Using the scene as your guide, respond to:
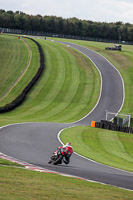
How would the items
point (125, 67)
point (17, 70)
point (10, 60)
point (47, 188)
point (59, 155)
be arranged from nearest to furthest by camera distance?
point (47, 188) < point (59, 155) < point (17, 70) < point (10, 60) < point (125, 67)

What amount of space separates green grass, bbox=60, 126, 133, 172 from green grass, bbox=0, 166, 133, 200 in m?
8.68

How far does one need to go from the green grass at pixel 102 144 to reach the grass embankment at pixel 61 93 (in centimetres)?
837

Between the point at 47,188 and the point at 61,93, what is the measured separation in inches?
2004

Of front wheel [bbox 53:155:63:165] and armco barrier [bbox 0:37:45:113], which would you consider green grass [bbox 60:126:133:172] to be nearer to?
front wheel [bbox 53:155:63:165]

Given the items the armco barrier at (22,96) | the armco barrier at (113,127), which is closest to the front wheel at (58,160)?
the armco barrier at (113,127)

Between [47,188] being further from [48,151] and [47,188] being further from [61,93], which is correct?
[61,93]

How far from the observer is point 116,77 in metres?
77.3

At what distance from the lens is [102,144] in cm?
3628

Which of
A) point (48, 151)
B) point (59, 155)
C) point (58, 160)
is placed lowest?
point (48, 151)

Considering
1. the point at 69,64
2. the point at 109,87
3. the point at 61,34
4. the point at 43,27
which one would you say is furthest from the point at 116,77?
the point at 43,27

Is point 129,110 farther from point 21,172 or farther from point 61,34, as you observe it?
point 61,34

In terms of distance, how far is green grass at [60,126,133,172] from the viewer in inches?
1167

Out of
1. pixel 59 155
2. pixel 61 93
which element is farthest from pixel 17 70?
pixel 59 155

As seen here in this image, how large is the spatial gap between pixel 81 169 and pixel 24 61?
63316 millimetres
